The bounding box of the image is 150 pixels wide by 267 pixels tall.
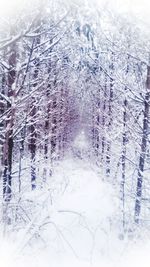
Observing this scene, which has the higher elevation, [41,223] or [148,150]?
[148,150]

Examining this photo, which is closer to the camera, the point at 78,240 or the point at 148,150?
the point at 78,240

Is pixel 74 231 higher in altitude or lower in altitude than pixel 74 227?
lower

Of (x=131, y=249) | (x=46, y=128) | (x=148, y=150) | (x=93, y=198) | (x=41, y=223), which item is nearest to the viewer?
(x=41, y=223)

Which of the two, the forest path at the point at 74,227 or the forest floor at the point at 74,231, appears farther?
the forest path at the point at 74,227

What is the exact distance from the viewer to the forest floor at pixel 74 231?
3295mm

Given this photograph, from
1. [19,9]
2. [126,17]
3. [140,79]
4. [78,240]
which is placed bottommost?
[78,240]

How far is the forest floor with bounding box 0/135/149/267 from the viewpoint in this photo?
3295mm

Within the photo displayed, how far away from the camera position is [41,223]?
3330 millimetres

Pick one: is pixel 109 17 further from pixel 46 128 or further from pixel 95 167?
pixel 95 167

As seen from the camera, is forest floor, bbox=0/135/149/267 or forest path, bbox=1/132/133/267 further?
forest path, bbox=1/132/133/267

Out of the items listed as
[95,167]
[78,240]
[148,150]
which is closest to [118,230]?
[148,150]

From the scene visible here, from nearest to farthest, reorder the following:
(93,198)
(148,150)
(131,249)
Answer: (131,249) → (148,150) → (93,198)

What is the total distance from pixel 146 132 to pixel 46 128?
7797 mm

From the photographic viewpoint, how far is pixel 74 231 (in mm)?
9719
